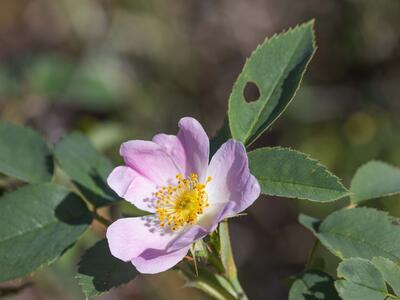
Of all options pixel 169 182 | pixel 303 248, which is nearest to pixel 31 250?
pixel 169 182

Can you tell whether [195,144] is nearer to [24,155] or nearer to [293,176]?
[293,176]

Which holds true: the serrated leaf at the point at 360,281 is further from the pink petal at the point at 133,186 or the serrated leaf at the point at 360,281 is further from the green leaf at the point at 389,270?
the pink petal at the point at 133,186

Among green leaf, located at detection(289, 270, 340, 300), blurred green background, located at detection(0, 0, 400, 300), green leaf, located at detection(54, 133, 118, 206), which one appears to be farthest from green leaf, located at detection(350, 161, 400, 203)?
blurred green background, located at detection(0, 0, 400, 300)

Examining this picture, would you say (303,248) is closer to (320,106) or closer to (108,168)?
(320,106)

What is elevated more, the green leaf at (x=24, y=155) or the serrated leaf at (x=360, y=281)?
the serrated leaf at (x=360, y=281)

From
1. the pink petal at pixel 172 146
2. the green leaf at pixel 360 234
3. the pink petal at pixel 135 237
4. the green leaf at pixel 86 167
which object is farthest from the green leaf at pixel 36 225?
the green leaf at pixel 360 234

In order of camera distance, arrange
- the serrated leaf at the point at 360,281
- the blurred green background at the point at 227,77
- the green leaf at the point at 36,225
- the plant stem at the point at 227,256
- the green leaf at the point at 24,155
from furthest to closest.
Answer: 1. the blurred green background at the point at 227,77
2. the green leaf at the point at 24,155
3. the green leaf at the point at 36,225
4. the plant stem at the point at 227,256
5. the serrated leaf at the point at 360,281

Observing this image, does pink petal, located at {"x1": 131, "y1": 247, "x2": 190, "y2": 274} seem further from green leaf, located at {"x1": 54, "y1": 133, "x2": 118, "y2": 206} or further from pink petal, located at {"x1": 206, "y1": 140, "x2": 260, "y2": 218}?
green leaf, located at {"x1": 54, "y1": 133, "x2": 118, "y2": 206}
